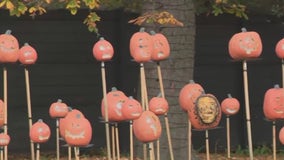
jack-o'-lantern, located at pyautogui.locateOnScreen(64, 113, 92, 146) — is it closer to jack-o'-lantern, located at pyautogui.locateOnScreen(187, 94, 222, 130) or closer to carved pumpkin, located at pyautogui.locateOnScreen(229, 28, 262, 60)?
jack-o'-lantern, located at pyautogui.locateOnScreen(187, 94, 222, 130)

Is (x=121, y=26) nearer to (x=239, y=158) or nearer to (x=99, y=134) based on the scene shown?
(x=99, y=134)

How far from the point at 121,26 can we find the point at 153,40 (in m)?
3.38

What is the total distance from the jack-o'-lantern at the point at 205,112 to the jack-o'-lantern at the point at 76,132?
921 millimetres

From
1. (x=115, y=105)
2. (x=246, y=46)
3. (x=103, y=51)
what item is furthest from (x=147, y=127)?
(x=246, y=46)

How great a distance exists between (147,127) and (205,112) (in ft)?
1.91

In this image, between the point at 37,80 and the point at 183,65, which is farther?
the point at 37,80

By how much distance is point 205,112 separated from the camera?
15.8 ft

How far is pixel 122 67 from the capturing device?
8281 mm

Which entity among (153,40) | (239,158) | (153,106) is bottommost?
(239,158)

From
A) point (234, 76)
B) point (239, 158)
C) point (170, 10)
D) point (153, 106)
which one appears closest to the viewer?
point (153, 106)

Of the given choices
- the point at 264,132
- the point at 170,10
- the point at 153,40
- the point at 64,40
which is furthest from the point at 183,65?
the point at 264,132

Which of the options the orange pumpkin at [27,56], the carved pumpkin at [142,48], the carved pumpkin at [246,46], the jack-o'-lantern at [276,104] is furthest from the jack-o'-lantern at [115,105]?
the jack-o'-lantern at [276,104]

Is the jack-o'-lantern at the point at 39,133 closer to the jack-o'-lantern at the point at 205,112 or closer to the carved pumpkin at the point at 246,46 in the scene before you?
the jack-o'-lantern at the point at 205,112

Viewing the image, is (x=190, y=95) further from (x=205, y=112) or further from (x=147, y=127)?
(x=147, y=127)
